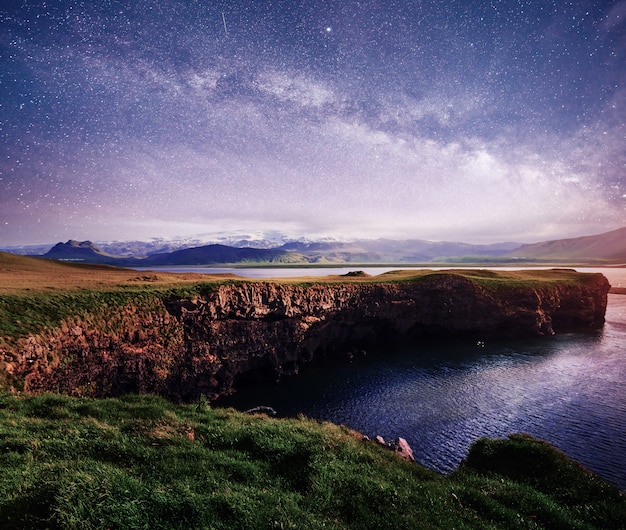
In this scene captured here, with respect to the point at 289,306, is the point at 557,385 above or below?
below

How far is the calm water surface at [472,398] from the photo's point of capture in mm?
35459

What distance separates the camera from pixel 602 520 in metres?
16.5

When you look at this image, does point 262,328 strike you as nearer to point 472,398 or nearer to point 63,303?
point 63,303

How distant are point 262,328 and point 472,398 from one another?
3868 centimetres

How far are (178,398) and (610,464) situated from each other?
174ft

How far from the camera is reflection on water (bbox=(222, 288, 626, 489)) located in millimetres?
35469

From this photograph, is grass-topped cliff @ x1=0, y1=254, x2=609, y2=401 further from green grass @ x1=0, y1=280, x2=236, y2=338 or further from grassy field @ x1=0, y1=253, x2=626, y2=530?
grassy field @ x1=0, y1=253, x2=626, y2=530

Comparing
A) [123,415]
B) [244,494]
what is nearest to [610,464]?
[244,494]

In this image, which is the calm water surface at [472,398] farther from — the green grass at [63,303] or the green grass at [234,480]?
the green grass at [63,303]

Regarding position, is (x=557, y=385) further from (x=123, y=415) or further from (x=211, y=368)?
(x=123, y=415)

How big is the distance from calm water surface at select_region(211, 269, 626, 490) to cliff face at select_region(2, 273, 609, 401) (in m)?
8.08

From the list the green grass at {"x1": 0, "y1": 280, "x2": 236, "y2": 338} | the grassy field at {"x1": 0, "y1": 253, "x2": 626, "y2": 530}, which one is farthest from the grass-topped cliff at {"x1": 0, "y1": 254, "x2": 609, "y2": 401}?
the grassy field at {"x1": 0, "y1": 253, "x2": 626, "y2": 530}

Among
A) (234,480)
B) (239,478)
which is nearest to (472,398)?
(239,478)

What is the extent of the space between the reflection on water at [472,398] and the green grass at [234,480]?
15.0 meters
